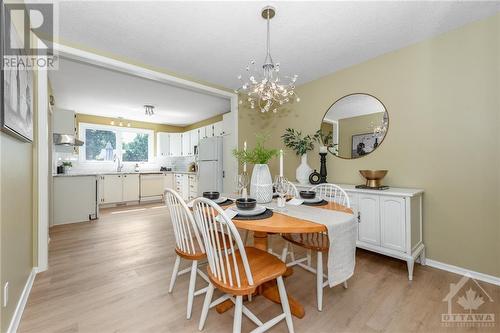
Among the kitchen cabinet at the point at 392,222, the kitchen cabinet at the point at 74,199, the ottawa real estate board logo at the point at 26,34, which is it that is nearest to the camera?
the ottawa real estate board logo at the point at 26,34

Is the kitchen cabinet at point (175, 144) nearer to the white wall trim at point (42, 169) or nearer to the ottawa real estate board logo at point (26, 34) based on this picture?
the ottawa real estate board logo at point (26, 34)

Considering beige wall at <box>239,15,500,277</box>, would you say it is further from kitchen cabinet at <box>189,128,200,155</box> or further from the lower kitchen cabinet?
the lower kitchen cabinet

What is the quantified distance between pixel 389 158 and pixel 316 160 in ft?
3.40

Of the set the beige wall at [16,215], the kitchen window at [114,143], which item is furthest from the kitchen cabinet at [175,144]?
the beige wall at [16,215]

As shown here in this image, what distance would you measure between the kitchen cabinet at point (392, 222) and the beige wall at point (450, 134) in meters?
0.23

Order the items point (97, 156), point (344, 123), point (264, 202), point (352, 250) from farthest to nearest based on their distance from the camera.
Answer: point (97, 156) → point (344, 123) → point (264, 202) → point (352, 250)

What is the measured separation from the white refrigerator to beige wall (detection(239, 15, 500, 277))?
2694 mm

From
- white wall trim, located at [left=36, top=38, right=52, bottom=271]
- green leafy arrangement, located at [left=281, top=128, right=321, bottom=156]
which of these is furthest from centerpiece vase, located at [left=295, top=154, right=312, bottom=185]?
white wall trim, located at [left=36, top=38, right=52, bottom=271]

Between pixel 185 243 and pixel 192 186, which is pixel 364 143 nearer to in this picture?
pixel 185 243

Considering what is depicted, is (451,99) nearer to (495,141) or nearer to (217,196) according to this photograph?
(495,141)

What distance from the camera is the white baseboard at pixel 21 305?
4.62 ft

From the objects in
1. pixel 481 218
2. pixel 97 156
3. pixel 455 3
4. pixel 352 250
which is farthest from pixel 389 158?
pixel 97 156

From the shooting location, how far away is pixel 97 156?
6012 millimetres

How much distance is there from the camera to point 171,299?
1778mm
